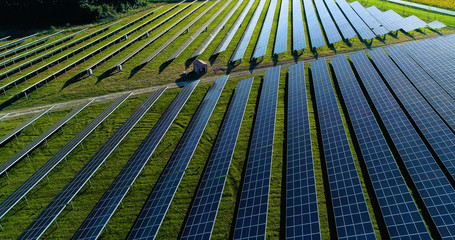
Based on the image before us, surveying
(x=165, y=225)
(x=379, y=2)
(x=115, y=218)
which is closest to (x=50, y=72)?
(x=115, y=218)

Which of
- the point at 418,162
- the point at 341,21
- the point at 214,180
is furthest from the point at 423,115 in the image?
the point at 341,21

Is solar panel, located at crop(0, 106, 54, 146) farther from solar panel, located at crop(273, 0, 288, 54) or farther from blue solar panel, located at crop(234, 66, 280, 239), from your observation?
solar panel, located at crop(273, 0, 288, 54)

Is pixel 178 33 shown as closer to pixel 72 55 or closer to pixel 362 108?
pixel 72 55

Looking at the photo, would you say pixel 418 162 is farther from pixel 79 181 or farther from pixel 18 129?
pixel 18 129

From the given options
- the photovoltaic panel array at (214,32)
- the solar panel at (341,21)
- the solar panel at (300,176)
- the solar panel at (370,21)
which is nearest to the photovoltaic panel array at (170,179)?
the solar panel at (300,176)

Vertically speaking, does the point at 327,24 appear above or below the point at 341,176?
above

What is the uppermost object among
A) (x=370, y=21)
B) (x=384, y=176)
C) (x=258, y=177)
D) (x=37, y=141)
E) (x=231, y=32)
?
(x=231, y=32)

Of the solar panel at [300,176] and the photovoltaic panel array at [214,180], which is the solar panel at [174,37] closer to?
the photovoltaic panel array at [214,180]
